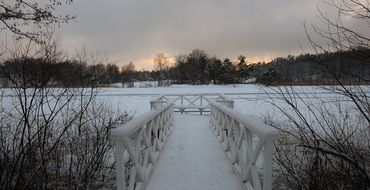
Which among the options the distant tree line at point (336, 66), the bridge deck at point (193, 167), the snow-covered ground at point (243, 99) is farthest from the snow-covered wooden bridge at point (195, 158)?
the distant tree line at point (336, 66)

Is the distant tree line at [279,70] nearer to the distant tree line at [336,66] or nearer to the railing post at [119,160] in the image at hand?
the distant tree line at [336,66]

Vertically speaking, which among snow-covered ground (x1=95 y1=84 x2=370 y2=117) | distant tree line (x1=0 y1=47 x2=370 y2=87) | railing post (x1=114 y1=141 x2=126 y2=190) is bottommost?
snow-covered ground (x1=95 y1=84 x2=370 y2=117)

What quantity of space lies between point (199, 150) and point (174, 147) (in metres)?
0.64

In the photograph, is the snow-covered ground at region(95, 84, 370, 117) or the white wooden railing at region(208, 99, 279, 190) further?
the snow-covered ground at region(95, 84, 370, 117)

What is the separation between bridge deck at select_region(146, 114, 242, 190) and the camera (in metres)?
5.31

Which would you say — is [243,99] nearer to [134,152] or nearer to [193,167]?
[193,167]

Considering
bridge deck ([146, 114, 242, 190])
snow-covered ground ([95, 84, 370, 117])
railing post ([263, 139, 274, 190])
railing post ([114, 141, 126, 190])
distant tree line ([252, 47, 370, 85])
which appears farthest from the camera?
snow-covered ground ([95, 84, 370, 117])

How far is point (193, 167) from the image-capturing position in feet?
20.5

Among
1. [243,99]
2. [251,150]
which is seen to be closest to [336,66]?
[251,150]

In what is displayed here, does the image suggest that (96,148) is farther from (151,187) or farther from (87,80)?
(151,187)

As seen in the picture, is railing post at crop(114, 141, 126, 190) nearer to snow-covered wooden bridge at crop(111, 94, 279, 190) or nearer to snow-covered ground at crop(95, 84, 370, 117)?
snow-covered wooden bridge at crop(111, 94, 279, 190)

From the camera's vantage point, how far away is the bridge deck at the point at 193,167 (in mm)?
5312

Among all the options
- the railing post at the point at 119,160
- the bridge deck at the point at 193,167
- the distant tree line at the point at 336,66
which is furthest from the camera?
the bridge deck at the point at 193,167

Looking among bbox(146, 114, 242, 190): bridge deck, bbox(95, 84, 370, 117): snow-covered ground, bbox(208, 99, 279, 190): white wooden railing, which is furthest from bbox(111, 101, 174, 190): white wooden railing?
bbox(95, 84, 370, 117): snow-covered ground
